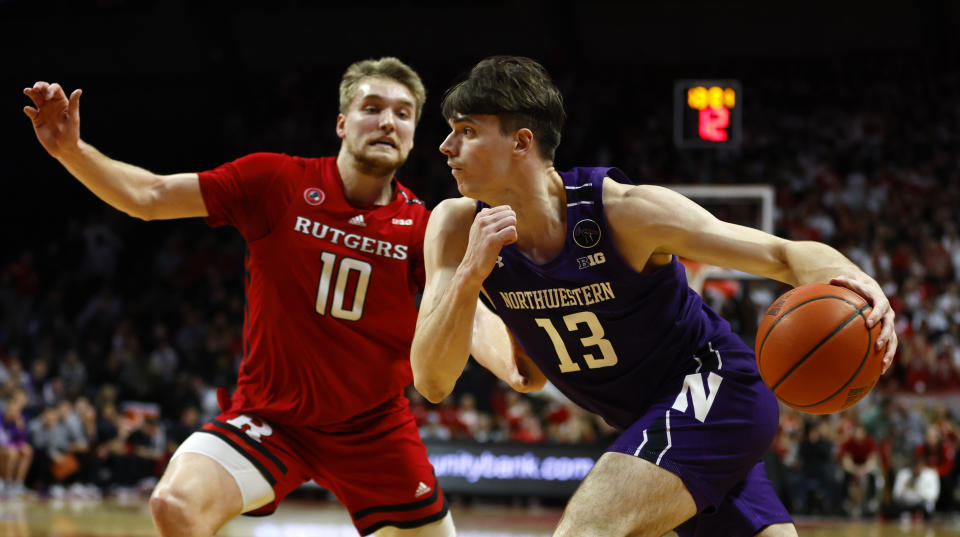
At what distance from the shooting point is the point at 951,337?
13.5 meters

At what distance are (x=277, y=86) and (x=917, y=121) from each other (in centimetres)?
1255

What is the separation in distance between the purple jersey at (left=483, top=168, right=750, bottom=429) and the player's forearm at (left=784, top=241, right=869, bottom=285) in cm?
45

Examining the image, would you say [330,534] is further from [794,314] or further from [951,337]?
[951,337]

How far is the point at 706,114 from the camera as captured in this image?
10656 mm

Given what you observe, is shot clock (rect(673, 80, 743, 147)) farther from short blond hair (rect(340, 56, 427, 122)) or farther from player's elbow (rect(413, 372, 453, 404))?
player's elbow (rect(413, 372, 453, 404))

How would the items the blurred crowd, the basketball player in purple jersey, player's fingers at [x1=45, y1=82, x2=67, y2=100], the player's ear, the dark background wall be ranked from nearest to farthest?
the basketball player in purple jersey < the player's ear < player's fingers at [x1=45, y1=82, x2=67, y2=100] < the blurred crowd < the dark background wall

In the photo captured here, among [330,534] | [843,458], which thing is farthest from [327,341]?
[843,458]

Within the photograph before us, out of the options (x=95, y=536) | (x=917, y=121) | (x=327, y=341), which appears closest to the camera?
(x=327, y=341)

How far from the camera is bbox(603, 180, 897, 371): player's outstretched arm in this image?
323 centimetres

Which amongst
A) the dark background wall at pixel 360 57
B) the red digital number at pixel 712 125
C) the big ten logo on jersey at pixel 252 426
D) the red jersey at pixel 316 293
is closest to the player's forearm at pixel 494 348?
the red jersey at pixel 316 293

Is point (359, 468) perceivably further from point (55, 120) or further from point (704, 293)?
point (704, 293)

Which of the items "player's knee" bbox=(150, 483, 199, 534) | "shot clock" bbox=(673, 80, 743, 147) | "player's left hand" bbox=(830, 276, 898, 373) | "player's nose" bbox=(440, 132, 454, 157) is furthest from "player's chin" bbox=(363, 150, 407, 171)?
"shot clock" bbox=(673, 80, 743, 147)

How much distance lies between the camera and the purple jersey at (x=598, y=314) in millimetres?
3482

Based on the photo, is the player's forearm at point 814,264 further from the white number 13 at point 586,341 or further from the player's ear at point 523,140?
the player's ear at point 523,140
